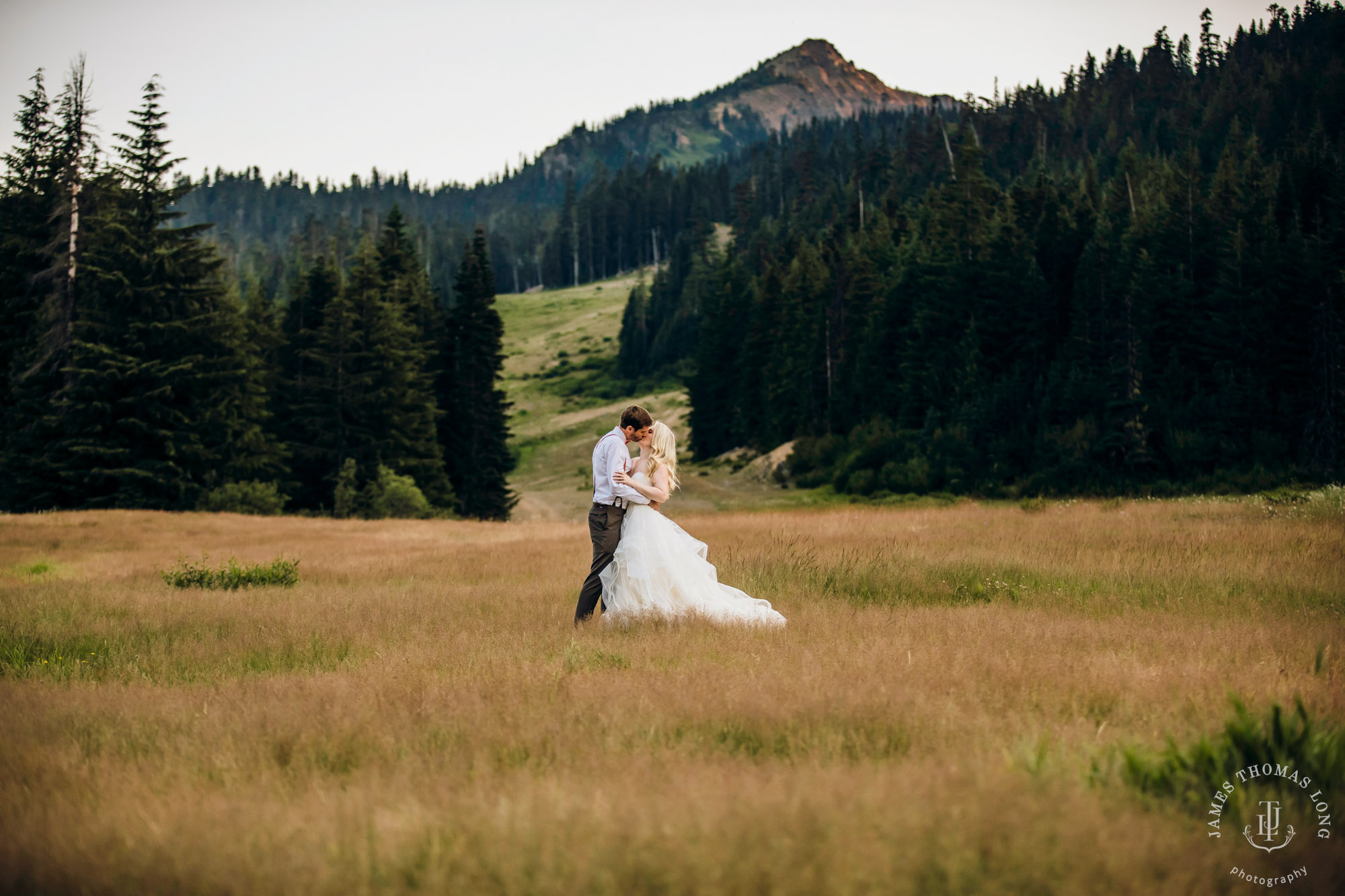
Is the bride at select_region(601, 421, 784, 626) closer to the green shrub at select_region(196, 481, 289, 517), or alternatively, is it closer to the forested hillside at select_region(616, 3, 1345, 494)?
the green shrub at select_region(196, 481, 289, 517)

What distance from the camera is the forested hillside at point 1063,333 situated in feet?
133

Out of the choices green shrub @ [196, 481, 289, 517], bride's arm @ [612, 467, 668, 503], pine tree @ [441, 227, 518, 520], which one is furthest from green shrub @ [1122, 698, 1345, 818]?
pine tree @ [441, 227, 518, 520]

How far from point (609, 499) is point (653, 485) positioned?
0.53m

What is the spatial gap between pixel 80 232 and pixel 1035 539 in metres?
40.4

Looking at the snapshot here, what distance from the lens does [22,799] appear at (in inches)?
162

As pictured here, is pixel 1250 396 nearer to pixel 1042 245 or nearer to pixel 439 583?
pixel 1042 245

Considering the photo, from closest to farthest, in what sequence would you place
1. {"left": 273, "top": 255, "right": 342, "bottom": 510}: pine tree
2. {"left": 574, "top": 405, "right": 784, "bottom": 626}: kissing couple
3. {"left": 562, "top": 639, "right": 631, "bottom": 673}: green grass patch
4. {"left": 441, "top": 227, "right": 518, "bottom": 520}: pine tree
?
{"left": 562, "top": 639, "right": 631, "bottom": 673}: green grass patch
{"left": 574, "top": 405, "right": 784, "bottom": 626}: kissing couple
{"left": 273, "top": 255, "right": 342, "bottom": 510}: pine tree
{"left": 441, "top": 227, "right": 518, "bottom": 520}: pine tree

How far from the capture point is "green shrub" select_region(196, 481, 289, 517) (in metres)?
35.9

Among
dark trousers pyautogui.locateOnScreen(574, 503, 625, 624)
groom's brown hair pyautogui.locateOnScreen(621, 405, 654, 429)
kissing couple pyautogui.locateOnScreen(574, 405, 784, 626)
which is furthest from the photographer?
dark trousers pyautogui.locateOnScreen(574, 503, 625, 624)

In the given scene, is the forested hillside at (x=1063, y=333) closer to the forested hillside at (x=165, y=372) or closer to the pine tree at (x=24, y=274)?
the forested hillside at (x=165, y=372)

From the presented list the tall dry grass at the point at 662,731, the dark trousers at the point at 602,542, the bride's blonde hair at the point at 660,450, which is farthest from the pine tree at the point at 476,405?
→ the bride's blonde hair at the point at 660,450

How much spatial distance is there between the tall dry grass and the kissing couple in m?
0.56

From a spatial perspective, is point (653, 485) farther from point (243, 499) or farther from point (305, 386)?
point (305, 386)

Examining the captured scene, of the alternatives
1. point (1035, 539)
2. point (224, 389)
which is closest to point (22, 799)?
point (1035, 539)
